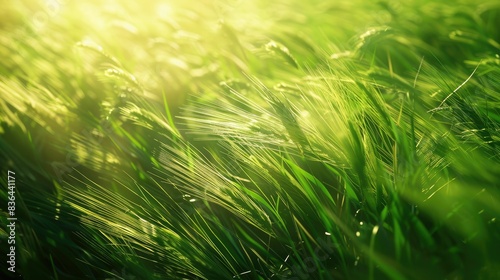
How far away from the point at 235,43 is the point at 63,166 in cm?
55

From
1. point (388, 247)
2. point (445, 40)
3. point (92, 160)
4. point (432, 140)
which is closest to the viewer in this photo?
point (388, 247)

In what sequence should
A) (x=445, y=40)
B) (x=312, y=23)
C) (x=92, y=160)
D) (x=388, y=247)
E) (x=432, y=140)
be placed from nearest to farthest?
(x=388, y=247)
(x=432, y=140)
(x=92, y=160)
(x=445, y=40)
(x=312, y=23)

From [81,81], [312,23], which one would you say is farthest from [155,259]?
[312,23]

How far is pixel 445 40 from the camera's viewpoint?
1439 millimetres

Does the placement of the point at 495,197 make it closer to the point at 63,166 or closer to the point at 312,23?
the point at 63,166

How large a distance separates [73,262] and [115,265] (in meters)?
0.10

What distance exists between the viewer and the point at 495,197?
658mm

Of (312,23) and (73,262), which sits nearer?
(73,262)

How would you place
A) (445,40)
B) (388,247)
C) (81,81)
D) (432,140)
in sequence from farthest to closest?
(445,40) → (81,81) → (432,140) → (388,247)

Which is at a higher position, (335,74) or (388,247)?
(335,74)

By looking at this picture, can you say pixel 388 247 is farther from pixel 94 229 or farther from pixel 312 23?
pixel 312 23

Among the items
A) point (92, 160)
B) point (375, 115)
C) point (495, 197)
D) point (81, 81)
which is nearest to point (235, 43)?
point (81, 81)

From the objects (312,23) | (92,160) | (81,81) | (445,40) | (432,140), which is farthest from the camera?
(312,23)

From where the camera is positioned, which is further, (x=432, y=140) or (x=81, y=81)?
(x=81, y=81)
